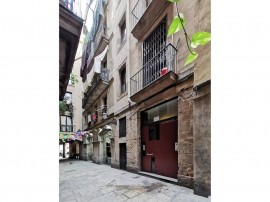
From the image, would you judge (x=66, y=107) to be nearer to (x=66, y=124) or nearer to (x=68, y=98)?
(x=68, y=98)

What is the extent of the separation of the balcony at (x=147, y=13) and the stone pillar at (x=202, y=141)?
3.37 m

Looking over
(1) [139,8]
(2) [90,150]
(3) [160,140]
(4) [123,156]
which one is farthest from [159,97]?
(2) [90,150]

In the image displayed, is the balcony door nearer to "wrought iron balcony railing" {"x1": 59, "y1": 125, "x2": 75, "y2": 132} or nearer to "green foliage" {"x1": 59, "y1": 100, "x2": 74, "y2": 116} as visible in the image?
"green foliage" {"x1": 59, "y1": 100, "x2": 74, "y2": 116}

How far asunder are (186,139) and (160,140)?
149 cm

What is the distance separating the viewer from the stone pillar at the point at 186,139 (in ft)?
12.2

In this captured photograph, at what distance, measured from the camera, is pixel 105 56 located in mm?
10984

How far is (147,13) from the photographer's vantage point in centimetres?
548

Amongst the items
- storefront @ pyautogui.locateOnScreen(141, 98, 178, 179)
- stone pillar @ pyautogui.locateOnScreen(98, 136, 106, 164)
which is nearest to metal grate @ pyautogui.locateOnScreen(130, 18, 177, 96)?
→ storefront @ pyautogui.locateOnScreen(141, 98, 178, 179)

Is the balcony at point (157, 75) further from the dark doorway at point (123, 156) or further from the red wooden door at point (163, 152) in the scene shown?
the dark doorway at point (123, 156)
